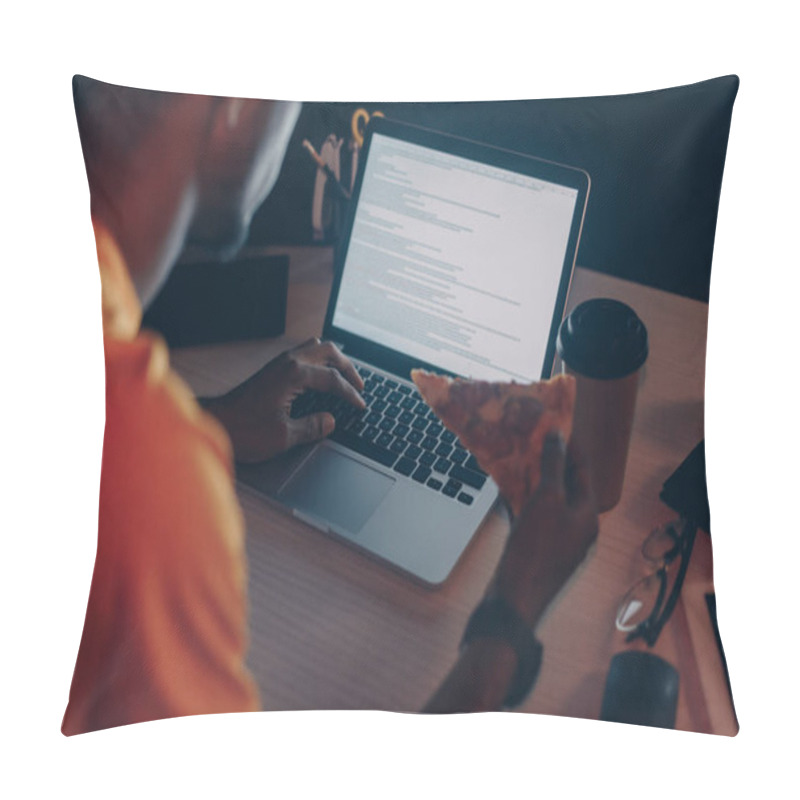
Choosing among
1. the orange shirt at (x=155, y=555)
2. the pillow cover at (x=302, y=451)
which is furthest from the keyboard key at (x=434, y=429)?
the orange shirt at (x=155, y=555)

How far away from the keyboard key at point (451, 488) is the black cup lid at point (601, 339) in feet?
0.56

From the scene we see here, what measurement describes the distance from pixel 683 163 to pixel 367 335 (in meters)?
0.37

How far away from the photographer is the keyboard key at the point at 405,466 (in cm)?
92

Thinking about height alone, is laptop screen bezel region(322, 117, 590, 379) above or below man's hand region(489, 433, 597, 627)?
above

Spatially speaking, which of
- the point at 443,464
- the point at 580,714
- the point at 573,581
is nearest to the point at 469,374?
the point at 443,464

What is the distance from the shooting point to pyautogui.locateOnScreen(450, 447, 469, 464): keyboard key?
0.91 metres

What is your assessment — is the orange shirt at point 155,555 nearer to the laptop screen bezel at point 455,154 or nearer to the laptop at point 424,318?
the laptop at point 424,318

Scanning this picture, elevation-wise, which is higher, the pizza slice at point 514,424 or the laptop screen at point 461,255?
the laptop screen at point 461,255

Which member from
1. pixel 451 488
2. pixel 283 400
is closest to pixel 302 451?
pixel 283 400

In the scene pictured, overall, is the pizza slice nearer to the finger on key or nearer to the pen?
the finger on key

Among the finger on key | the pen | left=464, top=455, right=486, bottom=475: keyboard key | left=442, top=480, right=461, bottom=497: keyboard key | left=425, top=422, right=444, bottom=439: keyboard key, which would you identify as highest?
the pen

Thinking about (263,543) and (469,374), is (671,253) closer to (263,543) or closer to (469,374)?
(469,374)

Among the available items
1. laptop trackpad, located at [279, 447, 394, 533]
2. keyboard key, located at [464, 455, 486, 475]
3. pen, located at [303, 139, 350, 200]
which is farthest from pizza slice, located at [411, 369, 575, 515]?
pen, located at [303, 139, 350, 200]

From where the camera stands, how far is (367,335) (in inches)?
36.8
